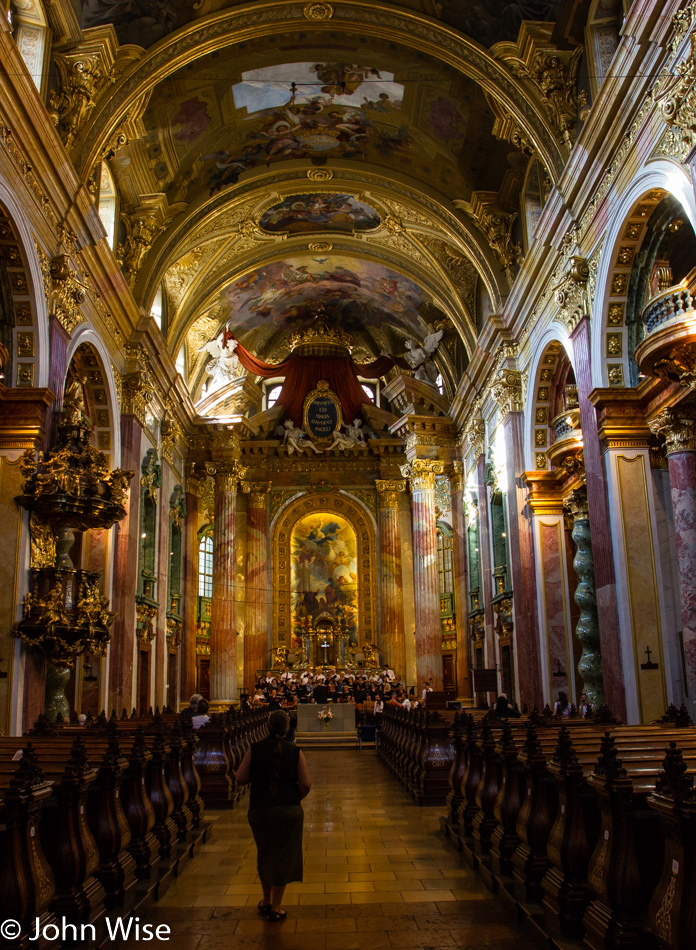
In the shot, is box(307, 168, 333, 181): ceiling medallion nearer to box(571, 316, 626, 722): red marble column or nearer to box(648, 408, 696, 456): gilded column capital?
box(571, 316, 626, 722): red marble column

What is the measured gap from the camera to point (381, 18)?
15.0 meters

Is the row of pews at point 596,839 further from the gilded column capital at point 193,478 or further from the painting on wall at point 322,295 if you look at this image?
the painting on wall at point 322,295

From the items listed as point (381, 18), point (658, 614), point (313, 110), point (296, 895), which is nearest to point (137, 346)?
point (313, 110)

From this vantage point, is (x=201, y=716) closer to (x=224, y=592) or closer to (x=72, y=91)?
(x=72, y=91)

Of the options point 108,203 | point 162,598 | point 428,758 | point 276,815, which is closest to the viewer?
point 276,815

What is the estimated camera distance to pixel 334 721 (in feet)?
67.8

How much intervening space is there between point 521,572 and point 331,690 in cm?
847

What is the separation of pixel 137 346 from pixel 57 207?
16.4ft

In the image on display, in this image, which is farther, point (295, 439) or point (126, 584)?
point (295, 439)

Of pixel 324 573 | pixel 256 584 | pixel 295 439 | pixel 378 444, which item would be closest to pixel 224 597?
pixel 256 584

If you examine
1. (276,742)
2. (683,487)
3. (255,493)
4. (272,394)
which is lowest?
(276,742)

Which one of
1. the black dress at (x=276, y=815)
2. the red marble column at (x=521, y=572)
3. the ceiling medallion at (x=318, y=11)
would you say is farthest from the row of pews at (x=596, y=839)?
the ceiling medallion at (x=318, y=11)

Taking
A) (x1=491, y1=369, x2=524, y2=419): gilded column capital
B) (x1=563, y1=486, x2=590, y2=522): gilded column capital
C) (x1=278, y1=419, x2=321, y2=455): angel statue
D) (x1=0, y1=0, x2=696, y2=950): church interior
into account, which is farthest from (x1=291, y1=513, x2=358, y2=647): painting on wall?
(x1=563, y1=486, x2=590, y2=522): gilded column capital

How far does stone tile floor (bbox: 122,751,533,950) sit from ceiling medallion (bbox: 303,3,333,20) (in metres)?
13.4
